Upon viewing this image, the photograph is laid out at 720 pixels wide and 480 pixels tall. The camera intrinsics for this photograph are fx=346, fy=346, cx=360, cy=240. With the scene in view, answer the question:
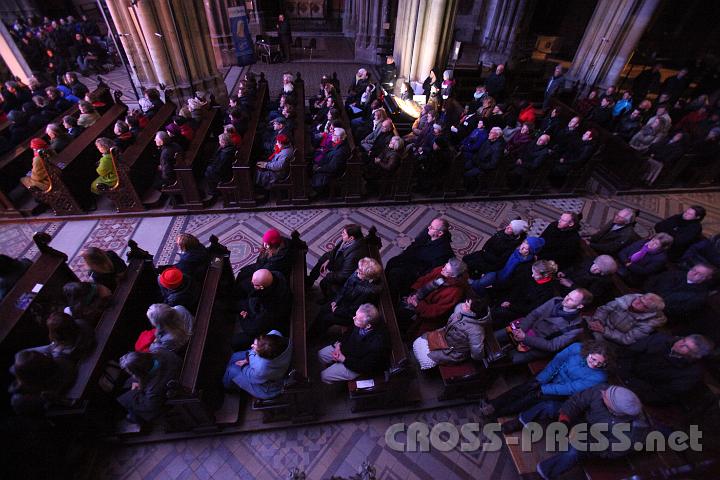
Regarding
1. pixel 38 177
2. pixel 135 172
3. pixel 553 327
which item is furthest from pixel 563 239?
pixel 38 177

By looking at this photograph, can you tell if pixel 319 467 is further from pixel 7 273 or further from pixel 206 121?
pixel 206 121

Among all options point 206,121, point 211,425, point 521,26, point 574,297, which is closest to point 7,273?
point 211,425

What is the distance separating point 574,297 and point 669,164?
6.92 m

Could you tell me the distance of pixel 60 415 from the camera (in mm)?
2871

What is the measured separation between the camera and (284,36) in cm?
1422

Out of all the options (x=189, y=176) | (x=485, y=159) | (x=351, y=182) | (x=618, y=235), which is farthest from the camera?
(x=485, y=159)

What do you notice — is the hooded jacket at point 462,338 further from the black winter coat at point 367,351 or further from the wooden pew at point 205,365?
the wooden pew at point 205,365

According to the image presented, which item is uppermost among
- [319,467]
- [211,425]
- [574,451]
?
[574,451]

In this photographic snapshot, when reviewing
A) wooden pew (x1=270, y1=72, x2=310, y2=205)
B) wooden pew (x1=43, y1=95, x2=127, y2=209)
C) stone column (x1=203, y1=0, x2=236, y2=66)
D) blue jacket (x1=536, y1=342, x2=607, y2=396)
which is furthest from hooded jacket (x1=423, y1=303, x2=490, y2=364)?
stone column (x1=203, y1=0, x2=236, y2=66)

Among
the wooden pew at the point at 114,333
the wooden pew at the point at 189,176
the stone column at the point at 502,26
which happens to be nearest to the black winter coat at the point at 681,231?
the wooden pew at the point at 114,333

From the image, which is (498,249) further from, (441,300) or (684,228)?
(684,228)

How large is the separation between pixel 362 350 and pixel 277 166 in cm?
401

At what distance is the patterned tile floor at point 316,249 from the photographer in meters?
3.43

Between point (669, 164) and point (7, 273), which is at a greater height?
point (7, 273)
